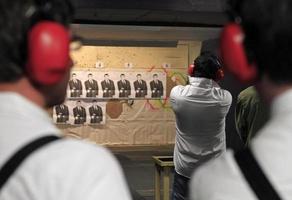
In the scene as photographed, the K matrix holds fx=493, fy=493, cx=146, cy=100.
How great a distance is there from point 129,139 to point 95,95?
1124mm

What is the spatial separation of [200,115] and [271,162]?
8.59 ft

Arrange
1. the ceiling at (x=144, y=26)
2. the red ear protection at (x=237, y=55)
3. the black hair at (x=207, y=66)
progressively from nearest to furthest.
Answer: the red ear protection at (x=237, y=55) → the black hair at (x=207, y=66) → the ceiling at (x=144, y=26)

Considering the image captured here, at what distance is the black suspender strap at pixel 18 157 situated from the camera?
1.01 meters

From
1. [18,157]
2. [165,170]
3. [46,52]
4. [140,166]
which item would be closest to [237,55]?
[46,52]

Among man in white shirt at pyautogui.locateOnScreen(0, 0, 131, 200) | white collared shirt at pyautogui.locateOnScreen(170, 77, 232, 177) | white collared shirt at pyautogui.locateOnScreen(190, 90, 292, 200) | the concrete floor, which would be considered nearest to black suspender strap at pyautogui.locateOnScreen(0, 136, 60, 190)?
man in white shirt at pyautogui.locateOnScreen(0, 0, 131, 200)

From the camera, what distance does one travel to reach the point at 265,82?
111cm

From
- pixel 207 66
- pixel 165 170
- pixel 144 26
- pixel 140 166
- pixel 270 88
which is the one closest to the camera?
pixel 270 88

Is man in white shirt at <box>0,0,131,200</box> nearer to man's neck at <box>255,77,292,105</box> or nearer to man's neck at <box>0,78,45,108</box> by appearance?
man's neck at <box>0,78,45,108</box>

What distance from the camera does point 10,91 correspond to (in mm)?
1084

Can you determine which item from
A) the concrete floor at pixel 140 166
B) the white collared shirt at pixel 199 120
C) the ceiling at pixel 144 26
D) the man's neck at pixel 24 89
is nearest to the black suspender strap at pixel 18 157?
the man's neck at pixel 24 89

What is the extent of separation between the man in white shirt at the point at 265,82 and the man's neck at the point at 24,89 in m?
0.45

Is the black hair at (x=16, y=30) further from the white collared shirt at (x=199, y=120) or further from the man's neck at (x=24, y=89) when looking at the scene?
the white collared shirt at (x=199, y=120)

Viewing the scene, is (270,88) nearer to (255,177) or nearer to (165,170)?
(255,177)

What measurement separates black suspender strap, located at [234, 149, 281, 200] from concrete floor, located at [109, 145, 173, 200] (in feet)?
15.3
